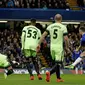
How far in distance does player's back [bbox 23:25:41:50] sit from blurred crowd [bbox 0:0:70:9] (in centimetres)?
1487

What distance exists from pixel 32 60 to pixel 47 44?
37.1ft

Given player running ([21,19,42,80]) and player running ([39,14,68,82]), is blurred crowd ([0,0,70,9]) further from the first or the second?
player running ([39,14,68,82])

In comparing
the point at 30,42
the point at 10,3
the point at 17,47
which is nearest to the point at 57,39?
the point at 30,42

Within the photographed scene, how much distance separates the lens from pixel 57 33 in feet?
54.5

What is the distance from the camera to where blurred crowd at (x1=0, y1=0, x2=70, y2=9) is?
3303 centimetres

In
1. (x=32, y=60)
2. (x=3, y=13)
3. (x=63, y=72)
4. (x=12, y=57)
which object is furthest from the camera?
(x=3, y=13)

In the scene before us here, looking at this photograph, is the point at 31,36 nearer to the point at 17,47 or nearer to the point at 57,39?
the point at 57,39

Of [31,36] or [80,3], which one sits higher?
[31,36]

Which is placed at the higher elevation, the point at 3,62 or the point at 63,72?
the point at 3,62

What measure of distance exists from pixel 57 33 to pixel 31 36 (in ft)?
5.26

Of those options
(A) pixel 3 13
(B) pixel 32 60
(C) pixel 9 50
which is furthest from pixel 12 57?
(B) pixel 32 60

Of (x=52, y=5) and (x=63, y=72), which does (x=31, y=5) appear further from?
(x=63, y=72)

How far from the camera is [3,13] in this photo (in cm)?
3291

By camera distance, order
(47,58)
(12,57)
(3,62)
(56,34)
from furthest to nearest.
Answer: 1. (47,58)
2. (12,57)
3. (56,34)
4. (3,62)
